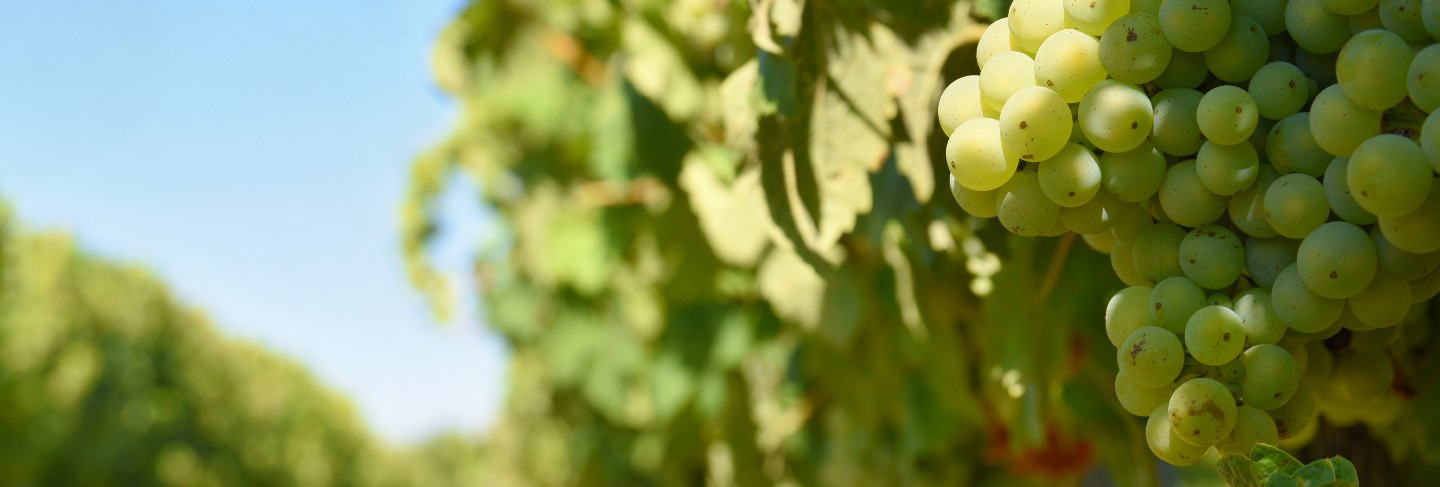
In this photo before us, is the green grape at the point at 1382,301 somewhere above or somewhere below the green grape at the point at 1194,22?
below

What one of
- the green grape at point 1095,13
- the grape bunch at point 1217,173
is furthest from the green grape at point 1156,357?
the green grape at point 1095,13

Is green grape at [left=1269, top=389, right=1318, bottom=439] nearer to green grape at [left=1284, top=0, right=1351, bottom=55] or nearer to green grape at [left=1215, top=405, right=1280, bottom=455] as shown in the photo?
green grape at [left=1215, top=405, right=1280, bottom=455]

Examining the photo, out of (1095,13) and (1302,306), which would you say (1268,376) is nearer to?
(1302,306)

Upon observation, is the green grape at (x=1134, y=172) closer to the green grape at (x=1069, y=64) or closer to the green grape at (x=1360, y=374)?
the green grape at (x=1069, y=64)

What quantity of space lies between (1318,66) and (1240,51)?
27 mm

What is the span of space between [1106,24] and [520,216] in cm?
146

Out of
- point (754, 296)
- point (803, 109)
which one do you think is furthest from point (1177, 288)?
point (754, 296)

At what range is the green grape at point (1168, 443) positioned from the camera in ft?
1.22

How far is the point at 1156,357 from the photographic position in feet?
1.21

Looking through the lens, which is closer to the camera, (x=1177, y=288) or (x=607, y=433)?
(x=1177, y=288)

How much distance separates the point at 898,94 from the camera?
0.63m

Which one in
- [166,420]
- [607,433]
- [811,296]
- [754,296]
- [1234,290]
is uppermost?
[1234,290]

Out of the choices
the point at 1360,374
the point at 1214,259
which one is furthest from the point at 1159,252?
the point at 1360,374

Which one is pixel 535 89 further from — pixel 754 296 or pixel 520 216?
pixel 754 296
